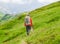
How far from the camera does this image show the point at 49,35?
29609 millimetres

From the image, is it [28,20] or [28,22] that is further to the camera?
[28,22]

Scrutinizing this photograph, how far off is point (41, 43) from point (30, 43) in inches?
143

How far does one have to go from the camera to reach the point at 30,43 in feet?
106

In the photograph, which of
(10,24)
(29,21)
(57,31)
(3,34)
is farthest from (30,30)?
(10,24)

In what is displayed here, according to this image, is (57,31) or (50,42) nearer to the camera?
(50,42)

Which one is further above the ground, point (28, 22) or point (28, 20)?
point (28, 20)

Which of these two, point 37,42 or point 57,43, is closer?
point 57,43

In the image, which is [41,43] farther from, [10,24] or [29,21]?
[10,24]

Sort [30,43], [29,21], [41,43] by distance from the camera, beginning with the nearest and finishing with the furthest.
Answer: [41,43], [30,43], [29,21]

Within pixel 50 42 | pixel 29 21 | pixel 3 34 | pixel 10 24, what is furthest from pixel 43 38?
pixel 10 24

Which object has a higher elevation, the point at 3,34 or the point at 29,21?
the point at 29,21

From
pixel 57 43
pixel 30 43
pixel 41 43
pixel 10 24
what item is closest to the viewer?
pixel 57 43

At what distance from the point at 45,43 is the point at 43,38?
2.20 metres

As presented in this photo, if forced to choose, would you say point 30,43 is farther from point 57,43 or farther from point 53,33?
point 57,43
